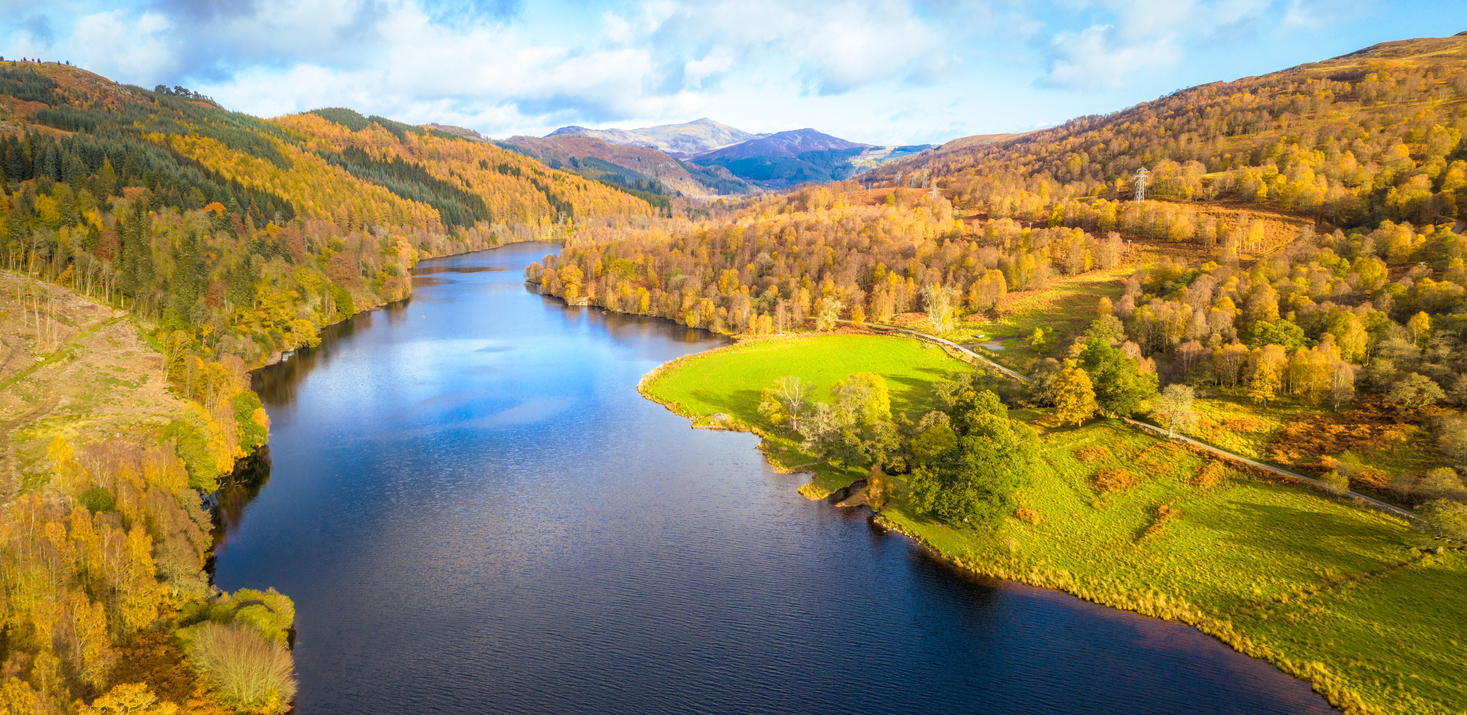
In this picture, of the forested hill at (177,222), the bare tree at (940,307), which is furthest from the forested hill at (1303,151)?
the forested hill at (177,222)

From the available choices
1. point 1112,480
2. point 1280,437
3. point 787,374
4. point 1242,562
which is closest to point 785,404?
point 787,374

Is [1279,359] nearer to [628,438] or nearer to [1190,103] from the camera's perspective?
[628,438]

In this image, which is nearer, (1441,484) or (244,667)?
(244,667)

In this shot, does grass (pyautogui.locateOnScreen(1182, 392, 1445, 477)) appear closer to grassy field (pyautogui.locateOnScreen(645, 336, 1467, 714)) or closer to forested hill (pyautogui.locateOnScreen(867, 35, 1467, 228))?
grassy field (pyautogui.locateOnScreen(645, 336, 1467, 714))

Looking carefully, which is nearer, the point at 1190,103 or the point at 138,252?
the point at 138,252

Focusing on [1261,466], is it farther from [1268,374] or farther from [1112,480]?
[1268,374]

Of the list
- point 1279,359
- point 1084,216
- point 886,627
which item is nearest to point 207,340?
point 886,627

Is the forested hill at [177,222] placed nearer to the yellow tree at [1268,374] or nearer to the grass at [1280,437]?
the grass at [1280,437]
